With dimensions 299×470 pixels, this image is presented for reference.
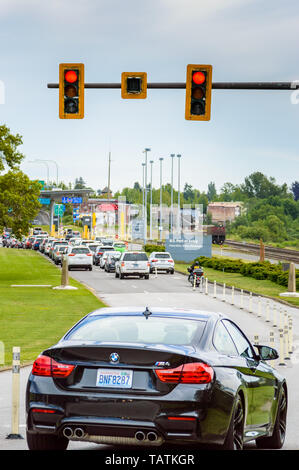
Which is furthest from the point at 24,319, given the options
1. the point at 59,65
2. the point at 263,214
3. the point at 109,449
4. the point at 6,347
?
the point at 263,214

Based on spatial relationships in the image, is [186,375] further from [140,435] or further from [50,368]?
[50,368]

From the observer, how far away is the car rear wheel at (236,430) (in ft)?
24.8

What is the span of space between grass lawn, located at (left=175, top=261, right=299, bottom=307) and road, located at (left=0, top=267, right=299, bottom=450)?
1.88m

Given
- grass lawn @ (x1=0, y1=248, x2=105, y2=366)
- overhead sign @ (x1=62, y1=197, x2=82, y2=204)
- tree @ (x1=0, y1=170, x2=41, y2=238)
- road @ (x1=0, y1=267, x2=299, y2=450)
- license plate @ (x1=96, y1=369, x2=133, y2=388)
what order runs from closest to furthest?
1. license plate @ (x1=96, y1=369, x2=133, y2=388)
2. road @ (x1=0, y1=267, x2=299, y2=450)
3. grass lawn @ (x1=0, y1=248, x2=105, y2=366)
4. tree @ (x1=0, y1=170, x2=41, y2=238)
5. overhead sign @ (x1=62, y1=197, x2=82, y2=204)

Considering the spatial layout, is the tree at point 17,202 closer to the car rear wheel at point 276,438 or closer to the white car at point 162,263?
the white car at point 162,263

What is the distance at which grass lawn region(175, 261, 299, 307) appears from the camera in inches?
1888

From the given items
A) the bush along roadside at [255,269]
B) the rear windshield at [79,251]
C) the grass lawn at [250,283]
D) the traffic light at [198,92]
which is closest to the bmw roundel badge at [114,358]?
the traffic light at [198,92]

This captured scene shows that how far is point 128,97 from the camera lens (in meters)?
19.3

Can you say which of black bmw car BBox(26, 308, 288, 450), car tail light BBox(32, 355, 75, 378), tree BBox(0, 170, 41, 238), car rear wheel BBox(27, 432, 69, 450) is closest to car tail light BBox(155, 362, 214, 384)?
black bmw car BBox(26, 308, 288, 450)

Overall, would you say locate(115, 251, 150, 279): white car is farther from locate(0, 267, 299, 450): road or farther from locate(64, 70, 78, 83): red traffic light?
locate(64, 70, 78, 83): red traffic light

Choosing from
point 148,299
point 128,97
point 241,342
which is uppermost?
point 128,97

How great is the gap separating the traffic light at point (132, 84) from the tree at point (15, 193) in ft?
111
